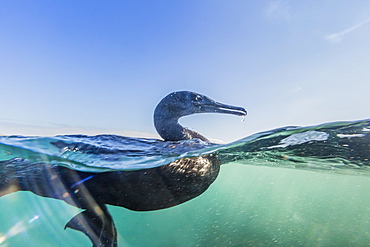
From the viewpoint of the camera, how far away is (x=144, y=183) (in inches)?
152

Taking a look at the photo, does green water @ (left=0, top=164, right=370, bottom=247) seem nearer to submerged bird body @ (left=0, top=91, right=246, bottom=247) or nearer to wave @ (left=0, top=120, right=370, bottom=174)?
wave @ (left=0, top=120, right=370, bottom=174)

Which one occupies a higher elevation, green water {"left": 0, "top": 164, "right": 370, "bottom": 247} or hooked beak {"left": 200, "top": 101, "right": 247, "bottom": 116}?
hooked beak {"left": 200, "top": 101, "right": 247, "bottom": 116}

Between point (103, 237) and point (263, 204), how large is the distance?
110ft

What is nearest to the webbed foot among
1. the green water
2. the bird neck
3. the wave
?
the wave

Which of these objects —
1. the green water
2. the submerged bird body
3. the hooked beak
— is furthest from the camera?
the green water

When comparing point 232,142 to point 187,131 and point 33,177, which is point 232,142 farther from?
point 33,177

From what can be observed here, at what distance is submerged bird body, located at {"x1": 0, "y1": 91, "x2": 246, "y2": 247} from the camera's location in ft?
12.7

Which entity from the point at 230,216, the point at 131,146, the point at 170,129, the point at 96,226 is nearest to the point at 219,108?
the point at 170,129

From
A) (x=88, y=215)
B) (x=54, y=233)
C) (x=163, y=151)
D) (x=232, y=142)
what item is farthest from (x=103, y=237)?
(x=54, y=233)

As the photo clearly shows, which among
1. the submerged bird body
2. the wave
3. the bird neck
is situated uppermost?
the bird neck

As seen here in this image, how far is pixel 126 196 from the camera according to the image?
3.90 metres

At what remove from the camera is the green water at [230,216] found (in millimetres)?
12922

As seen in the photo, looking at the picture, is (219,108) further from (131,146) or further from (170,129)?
(131,146)

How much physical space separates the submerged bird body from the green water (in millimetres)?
5532
